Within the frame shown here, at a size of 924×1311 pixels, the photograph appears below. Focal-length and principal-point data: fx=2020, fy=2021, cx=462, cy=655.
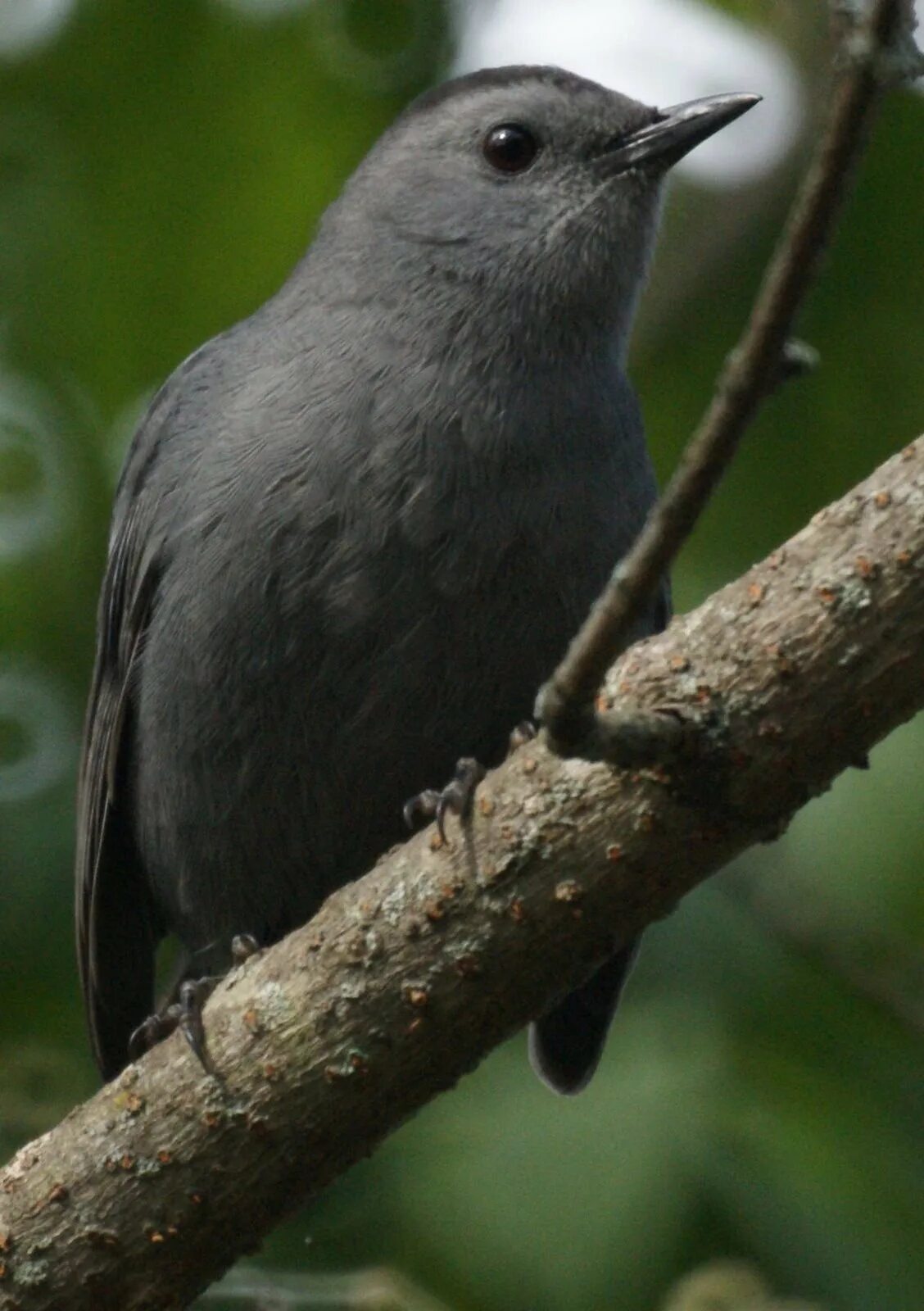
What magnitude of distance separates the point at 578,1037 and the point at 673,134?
81.6 inches

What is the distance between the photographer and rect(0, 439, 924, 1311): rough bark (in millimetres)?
2912

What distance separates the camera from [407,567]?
4.03 metres

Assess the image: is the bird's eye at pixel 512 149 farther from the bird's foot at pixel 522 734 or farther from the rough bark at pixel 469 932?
the rough bark at pixel 469 932

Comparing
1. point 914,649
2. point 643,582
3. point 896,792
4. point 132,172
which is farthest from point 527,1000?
point 132,172

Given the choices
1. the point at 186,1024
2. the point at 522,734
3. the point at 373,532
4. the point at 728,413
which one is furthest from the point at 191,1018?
the point at 728,413

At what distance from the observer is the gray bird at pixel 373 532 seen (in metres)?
4.07

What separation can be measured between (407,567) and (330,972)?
0.98m

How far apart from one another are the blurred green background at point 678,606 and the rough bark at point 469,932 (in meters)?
1.13

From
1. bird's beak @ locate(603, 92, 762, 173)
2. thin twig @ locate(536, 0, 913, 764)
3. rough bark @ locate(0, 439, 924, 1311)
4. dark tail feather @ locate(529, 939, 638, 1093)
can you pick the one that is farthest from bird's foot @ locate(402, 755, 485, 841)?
bird's beak @ locate(603, 92, 762, 173)

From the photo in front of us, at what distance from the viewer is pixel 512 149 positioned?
477cm

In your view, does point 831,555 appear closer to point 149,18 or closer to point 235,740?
point 235,740

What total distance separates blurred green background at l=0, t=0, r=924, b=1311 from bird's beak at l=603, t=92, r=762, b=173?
0.75 meters

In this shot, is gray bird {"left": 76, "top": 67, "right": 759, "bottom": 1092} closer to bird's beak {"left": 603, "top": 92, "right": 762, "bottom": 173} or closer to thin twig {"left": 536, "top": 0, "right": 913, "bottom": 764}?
bird's beak {"left": 603, "top": 92, "right": 762, "bottom": 173}

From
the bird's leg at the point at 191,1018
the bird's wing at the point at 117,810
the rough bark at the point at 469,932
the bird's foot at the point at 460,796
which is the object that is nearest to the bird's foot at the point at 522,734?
the bird's foot at the point at 460,796
